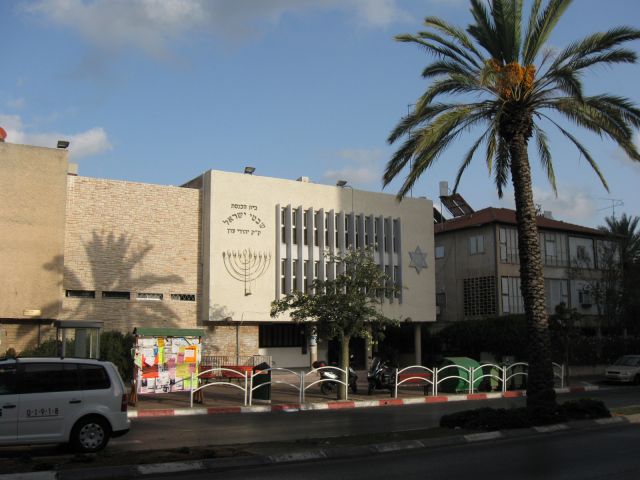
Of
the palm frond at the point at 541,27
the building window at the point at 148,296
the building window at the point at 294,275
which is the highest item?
the palm frond at the point at 541,27

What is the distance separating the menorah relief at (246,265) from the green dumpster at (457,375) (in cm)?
1294

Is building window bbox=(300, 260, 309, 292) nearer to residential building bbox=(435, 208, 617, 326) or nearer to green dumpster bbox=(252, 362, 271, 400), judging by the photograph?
residential building bbox=(435, 208, 617, 326)

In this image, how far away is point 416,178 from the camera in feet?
60.0

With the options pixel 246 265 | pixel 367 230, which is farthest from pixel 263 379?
pixel 367 230

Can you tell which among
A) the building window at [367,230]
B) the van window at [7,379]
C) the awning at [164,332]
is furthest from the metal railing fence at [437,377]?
the building window at [367,230]

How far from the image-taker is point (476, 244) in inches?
1784

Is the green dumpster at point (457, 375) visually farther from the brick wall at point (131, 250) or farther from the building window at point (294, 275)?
the brick wall at point (131, 250)

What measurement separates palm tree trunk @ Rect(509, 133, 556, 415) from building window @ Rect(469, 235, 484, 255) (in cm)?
2880

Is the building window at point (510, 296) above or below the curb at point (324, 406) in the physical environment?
above

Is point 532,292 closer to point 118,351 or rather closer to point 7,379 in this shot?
point 7,379

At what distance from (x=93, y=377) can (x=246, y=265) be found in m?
24.3

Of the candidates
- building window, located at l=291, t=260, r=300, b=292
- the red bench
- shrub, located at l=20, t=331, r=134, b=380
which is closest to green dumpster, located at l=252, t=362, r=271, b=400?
the red bench

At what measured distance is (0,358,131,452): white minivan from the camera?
11.0 metres

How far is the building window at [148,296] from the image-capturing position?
33.7 metres
